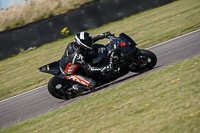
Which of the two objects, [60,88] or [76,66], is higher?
[76,66]

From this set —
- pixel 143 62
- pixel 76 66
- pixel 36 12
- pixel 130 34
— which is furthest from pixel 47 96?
pixel 36 12

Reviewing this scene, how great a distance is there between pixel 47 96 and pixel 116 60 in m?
2.68

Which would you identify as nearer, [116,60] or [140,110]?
[140,110]

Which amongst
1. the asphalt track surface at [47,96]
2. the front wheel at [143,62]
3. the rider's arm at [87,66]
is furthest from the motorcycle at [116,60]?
the asphalt track surface at [47,96]

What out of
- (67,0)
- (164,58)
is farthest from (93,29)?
(164,58)

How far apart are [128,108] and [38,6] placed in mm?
17631

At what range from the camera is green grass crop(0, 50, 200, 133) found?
3559 millimetres

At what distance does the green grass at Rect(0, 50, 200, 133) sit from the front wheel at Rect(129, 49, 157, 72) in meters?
0.45

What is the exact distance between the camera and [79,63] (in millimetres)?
6070

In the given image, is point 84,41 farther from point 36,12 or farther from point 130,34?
point 36,12

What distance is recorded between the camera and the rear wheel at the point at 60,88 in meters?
6.43

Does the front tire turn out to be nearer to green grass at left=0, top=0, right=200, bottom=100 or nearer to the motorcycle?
the motorcycle

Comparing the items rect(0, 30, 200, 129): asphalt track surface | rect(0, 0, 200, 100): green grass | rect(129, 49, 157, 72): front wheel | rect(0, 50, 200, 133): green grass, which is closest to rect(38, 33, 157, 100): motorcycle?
rect(129, 49, 157, 72): front wheel

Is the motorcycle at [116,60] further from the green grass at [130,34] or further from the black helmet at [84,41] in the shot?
the green grass at [130,34]
